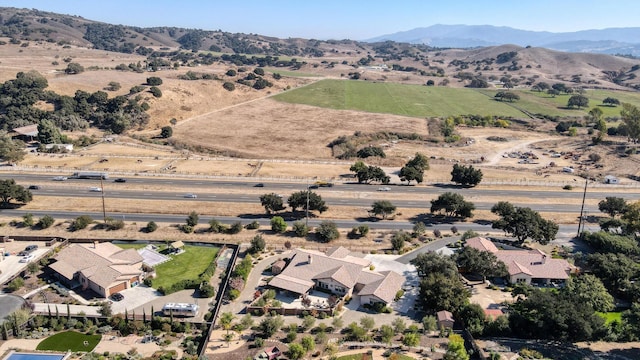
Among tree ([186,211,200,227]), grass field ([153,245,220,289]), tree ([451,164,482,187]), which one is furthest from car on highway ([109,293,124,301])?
tree ([451,164,482,187])

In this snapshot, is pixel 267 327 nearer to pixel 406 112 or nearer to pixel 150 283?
pixel 150 283

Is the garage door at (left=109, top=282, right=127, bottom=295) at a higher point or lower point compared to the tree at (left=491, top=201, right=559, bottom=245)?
lower

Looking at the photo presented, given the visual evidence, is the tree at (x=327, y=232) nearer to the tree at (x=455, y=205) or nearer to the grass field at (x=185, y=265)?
the grass field at (x=185, y=265)

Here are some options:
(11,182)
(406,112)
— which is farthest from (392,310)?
(406,112)

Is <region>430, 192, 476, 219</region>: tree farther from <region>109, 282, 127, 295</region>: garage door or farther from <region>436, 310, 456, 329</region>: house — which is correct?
<region>109, 282, 127, 295</region>: garage door

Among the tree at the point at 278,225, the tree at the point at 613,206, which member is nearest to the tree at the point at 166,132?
the tree at the point at 278,225

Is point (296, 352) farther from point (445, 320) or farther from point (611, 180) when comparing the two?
point (611, 180)

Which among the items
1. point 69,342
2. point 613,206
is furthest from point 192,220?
point 613,206
